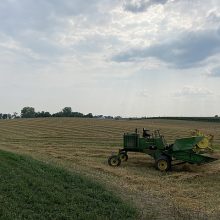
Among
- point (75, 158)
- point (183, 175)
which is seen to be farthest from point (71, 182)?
point (75, 158)

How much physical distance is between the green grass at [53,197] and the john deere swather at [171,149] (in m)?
5.25

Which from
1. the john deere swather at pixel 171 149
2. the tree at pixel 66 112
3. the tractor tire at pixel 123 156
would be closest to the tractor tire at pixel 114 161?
the john deere swather at pixel 171 149

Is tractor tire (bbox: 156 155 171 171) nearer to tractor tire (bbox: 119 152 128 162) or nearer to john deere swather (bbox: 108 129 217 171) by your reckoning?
john deere swather (bbox: 108 129 217 171)

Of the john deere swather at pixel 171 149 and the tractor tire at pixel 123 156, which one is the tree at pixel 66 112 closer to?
the tractor tire at pixel 123 156

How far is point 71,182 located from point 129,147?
6.60m

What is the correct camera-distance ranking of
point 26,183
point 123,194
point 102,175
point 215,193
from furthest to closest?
point 102,175 < point 215,193 < point 123,194 < point 26,183

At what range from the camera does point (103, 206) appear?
912 cm

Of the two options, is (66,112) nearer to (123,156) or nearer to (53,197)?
(123,156)

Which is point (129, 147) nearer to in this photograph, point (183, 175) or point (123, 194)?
point (183, 175)

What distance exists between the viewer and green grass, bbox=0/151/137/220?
8.15 m

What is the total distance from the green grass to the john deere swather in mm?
5249

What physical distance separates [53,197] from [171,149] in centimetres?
807

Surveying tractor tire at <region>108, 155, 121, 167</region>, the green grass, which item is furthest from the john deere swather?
the green grass

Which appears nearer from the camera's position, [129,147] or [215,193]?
[215,193]
